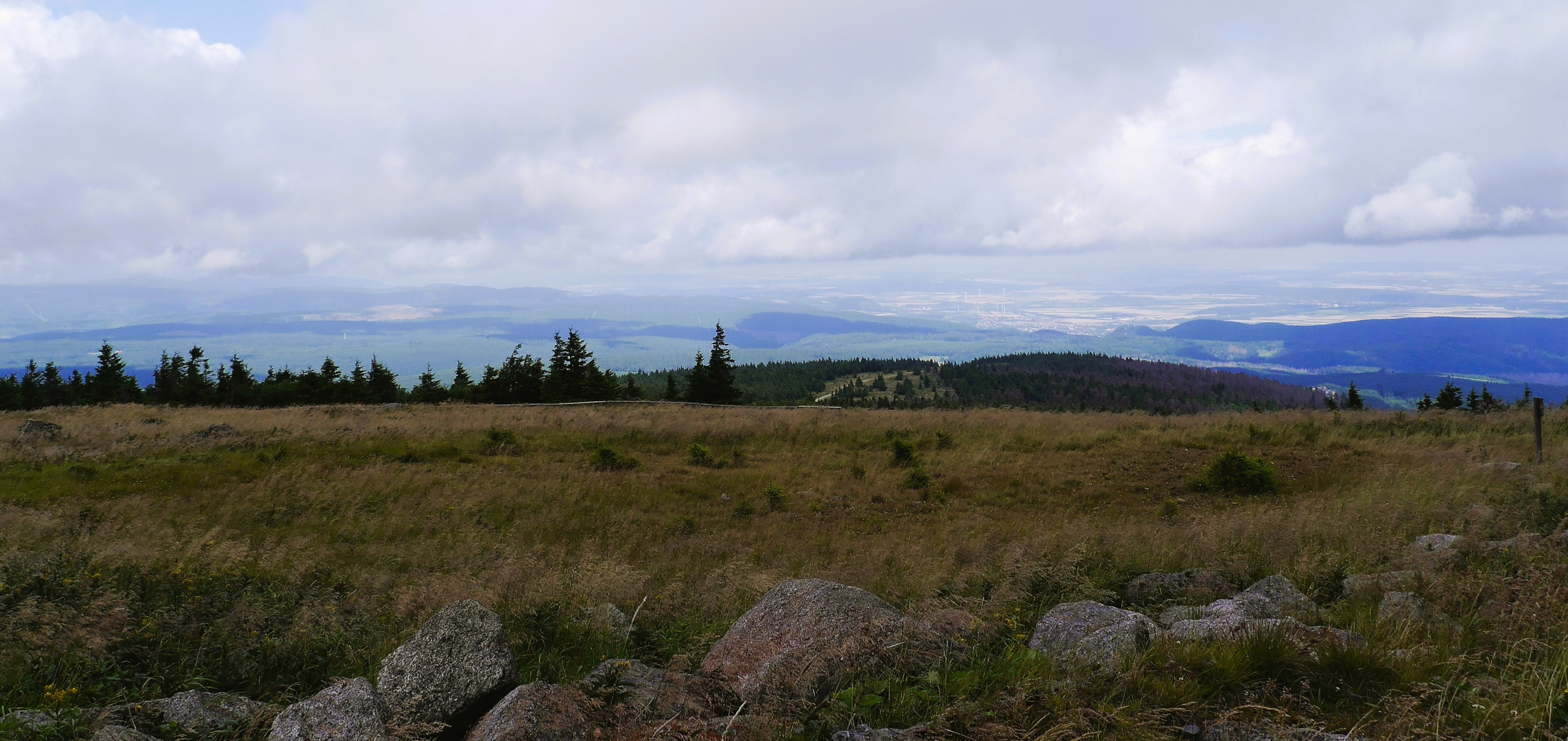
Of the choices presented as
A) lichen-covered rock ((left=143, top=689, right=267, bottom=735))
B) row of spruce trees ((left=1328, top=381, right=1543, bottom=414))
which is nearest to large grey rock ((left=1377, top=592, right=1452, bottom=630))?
lichen-covered rock ((left=143, top=689, right=267, bottom=735))

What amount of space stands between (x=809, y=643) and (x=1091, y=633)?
202 cm

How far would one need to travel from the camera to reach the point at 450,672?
4.16 metres

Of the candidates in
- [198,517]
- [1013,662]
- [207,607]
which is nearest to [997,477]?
[1013,662]

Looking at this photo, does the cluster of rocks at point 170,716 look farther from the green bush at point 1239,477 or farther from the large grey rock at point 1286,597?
the green bush at point 1239,477

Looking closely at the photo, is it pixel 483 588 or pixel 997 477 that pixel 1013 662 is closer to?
pixel 483 588

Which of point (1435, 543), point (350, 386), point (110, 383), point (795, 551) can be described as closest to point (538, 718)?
point (795, 551)

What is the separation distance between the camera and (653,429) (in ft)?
67.4

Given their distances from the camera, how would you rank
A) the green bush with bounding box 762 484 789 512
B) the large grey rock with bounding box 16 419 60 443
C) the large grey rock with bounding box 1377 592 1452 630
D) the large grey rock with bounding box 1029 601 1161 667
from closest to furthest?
the large grey rock with bounding box 1029 601 1161 667 < the large grey rock with bounding box 1377 592 1452 630 < the green bush with bounding box 762 484 789 512 < the large grey rock with bounding box 16 419 60 443

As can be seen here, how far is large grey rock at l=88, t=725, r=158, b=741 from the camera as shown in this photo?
3.57 meters

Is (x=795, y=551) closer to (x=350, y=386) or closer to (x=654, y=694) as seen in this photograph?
(x=654, y=694)

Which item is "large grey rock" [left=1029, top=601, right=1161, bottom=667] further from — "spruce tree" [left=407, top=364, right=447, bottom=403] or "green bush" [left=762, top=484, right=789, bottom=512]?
"spruce tree" [left=407, top=364, right=447, bottom=403]

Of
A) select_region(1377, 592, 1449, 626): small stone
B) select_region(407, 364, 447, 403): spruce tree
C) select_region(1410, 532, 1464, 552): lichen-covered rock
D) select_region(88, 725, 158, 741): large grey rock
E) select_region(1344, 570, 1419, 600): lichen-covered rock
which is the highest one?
select_region(407, 364, 447, 403): spruce tree

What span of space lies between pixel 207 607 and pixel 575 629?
347 centimetres

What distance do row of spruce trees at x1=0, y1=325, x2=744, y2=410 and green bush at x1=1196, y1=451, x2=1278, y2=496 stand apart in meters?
28.6
